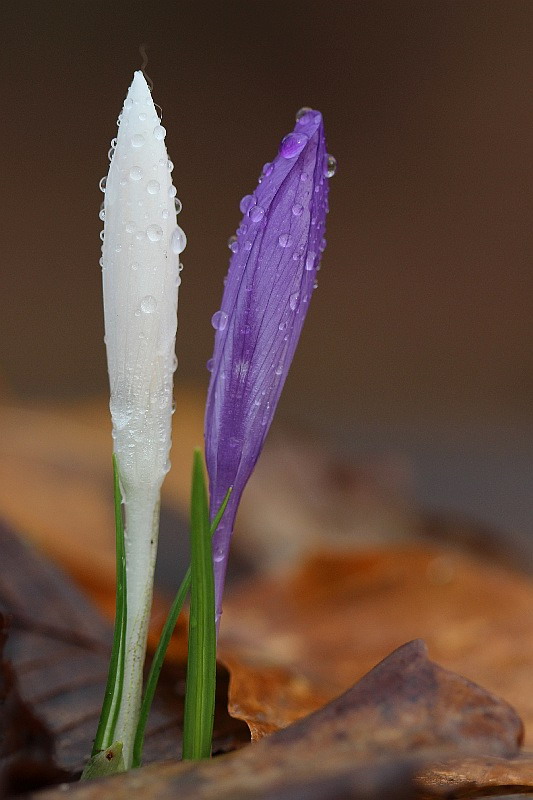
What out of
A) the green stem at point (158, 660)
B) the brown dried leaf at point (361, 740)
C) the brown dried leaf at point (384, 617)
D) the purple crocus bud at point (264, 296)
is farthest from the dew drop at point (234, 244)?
the brown dried leaf at point (384, 617)

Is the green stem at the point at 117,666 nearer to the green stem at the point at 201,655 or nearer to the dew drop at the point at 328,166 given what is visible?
the green stem at the point at 201,655

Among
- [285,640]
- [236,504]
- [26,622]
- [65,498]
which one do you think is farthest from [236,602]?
[236,504]

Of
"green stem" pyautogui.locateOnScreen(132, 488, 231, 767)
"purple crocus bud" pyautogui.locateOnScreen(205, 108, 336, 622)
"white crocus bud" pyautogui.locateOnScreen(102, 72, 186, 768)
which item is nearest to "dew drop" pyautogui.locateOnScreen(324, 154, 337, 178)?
"purple crocus bud" pyautogui.locateOnScreen(205, 108, 336, 622)

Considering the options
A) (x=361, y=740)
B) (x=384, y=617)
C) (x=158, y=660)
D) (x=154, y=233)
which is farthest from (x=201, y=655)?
(x=384, y=617)

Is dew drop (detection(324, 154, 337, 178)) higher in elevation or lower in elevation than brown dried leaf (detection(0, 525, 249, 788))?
higher

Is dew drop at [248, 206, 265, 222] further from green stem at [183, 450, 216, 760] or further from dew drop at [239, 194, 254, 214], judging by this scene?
green stem at [183, 450, 216, 760]

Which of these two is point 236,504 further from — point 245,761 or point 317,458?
point 317,458

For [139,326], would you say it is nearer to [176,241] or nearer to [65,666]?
[176,241]
